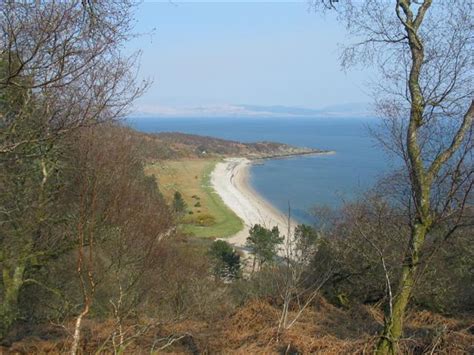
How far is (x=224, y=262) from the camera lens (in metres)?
20.1

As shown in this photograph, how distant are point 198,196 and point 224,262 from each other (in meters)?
32.2

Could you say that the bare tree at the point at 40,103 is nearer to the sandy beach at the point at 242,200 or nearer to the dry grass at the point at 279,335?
the dry grass at the point at 279,335

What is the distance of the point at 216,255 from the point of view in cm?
2038

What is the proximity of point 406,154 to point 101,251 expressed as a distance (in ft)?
24.2

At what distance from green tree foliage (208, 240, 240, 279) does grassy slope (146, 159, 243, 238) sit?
329 centimetres

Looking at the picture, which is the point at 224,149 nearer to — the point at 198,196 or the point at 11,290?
the point at 198,196

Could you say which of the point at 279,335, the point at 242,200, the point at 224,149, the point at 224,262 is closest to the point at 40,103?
the point at 279,335

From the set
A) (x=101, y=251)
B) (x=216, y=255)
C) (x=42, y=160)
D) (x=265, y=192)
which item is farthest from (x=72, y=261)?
(x=265, y=192)

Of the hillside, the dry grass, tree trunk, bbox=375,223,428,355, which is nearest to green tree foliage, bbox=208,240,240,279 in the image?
the dry grass

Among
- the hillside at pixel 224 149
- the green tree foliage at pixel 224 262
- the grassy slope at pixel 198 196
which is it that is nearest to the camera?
the green tree foliage at pixel 224 262

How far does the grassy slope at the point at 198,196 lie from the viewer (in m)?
36.2

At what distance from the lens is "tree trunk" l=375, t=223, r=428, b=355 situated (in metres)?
4.21

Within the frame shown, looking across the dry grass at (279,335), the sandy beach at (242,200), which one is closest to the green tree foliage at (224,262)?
the sandy beach at (242,200)

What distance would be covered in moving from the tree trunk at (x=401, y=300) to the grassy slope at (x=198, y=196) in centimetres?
1790
